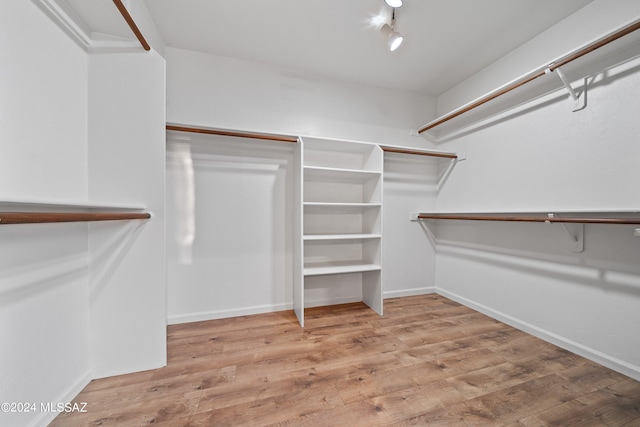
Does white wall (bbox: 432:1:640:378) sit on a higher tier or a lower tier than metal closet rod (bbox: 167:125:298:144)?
lower

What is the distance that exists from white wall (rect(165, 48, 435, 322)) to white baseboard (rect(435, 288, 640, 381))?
5.52ft

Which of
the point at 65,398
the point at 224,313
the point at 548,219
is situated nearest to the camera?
the point at 65,398

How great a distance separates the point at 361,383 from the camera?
4.31 ft

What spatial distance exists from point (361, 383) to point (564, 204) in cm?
191

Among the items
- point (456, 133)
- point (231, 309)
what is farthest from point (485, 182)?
point (231, 309)

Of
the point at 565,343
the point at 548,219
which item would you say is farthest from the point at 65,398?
the point at 565,343

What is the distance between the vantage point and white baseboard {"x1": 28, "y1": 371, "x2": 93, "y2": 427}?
990 mm

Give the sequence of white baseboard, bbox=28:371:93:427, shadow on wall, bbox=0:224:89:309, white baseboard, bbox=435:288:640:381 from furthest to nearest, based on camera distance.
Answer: white baseboard, bbox=435:288:640:381
white baseboard, bbox=28:371:93:427
shadow on wall, bbox=0:224:89:309

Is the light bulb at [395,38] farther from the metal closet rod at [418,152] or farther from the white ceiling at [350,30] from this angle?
the metal closet rod at [418,152]

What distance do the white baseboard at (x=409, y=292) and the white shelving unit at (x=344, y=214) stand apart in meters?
0.34

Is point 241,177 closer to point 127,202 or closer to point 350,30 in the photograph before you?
point 127,202

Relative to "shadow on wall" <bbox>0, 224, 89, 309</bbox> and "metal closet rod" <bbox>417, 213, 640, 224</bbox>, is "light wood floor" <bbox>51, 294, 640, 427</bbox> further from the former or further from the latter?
"metal closet rod" <bbox>417, 213, 640, 224</bbox>

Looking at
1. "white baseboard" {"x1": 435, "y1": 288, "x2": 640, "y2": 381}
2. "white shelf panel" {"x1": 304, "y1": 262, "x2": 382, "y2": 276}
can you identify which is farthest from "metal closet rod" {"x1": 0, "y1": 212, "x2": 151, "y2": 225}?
"white baseboard" {"x1": 435, "y1": 288, "x2": 640, "y2": 381}

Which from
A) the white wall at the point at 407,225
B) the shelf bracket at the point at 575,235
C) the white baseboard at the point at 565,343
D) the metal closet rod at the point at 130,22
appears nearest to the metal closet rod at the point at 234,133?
the metal closet rod at the point at 130,22
